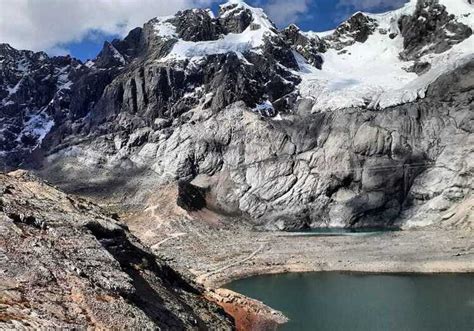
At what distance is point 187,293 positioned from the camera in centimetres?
5047

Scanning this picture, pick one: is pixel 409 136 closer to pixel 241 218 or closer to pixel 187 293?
pixel 241 218

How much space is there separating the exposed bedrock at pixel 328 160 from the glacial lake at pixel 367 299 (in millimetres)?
51710

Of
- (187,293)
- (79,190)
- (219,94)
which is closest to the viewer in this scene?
(187,293)

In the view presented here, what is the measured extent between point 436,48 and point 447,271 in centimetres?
13287

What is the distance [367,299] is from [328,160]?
289 feet

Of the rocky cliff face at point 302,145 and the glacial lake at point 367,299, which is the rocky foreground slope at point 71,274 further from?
the rocky cliff face at point 302,145

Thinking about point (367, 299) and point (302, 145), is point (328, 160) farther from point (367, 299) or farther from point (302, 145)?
point (367, 299)

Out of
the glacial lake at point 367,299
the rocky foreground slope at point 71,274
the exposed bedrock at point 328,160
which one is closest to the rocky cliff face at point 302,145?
the exposed bedrock at point 328,160

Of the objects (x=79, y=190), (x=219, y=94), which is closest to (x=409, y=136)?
(x=219, y=94)

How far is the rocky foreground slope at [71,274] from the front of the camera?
2717 cm

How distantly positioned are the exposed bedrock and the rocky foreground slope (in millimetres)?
97819

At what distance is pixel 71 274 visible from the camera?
3133cm

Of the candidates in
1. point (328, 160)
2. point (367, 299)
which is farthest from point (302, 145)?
point (367, 299)

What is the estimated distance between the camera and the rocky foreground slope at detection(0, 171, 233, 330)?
27.2m
